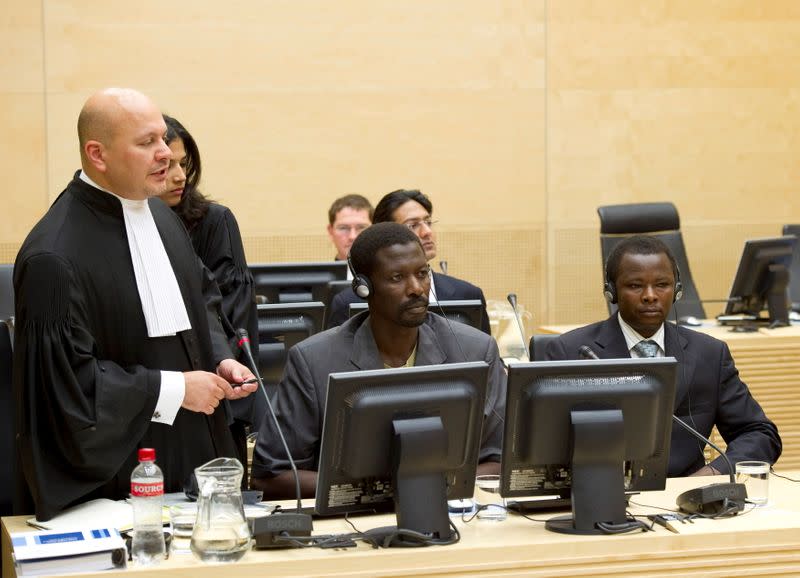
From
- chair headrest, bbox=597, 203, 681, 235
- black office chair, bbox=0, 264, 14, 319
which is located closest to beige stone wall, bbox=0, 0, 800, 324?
chair headrest, bbox=597, 203, 681, 235

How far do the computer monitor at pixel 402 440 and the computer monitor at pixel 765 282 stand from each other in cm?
383

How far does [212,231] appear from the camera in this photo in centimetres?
444

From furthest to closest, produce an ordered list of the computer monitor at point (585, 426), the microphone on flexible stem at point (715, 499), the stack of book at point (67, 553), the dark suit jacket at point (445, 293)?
the dark suit jacket at point (445, 293)
the microphone on flexible stem at point (715, 499)
the computer monitor at point (585, 426)
the stack of book at point (67, 553)

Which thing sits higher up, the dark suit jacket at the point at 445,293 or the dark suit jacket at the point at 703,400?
the dark suit jacket at the point at 445,293

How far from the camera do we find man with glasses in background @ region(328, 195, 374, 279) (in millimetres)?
6562

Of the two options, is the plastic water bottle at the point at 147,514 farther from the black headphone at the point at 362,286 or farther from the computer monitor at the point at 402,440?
the black headphone at the point at 362,286

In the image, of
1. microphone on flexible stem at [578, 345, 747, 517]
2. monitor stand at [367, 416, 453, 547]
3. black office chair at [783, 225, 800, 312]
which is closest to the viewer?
monitor stand at [367, 416, 453, 547]

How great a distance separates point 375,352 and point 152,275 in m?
0.67

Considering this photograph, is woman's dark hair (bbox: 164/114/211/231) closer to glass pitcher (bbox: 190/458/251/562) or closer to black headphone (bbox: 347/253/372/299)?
black headphone (bbox: 347/253/372/299)

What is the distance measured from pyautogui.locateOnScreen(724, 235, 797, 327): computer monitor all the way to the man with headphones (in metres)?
2.35

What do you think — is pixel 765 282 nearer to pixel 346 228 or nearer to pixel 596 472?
pixel 346 228

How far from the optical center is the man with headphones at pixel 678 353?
381 cm

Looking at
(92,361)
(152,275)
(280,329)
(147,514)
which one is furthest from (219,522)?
(280,329)

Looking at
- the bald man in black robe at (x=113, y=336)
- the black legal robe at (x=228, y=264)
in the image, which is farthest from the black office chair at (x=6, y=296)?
the bald man in black robe at (x=113, y=336)
